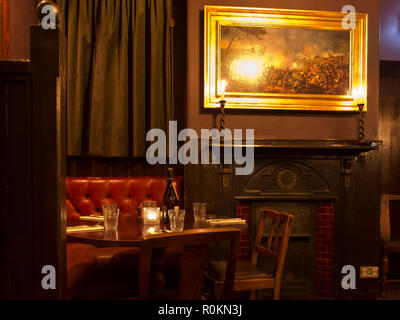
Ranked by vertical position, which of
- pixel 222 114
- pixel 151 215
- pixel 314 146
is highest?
pixel 222 114

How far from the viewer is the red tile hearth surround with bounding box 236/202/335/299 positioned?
306cm

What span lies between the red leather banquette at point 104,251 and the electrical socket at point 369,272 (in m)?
1.89

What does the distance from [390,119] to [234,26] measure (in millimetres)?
2258

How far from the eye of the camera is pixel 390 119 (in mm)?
3838

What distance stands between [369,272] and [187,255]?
8.63ft

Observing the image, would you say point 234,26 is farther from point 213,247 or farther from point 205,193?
point 213,247

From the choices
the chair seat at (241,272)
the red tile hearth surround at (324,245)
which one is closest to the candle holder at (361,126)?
the red tile hearth surround at (324,245)

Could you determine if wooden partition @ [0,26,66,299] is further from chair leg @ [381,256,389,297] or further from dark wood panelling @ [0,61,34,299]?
chair leg @ [381,256,389,297]

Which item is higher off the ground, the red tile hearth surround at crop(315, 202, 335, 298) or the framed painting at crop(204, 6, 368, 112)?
the framed painting at crop(204, 6, 368, 112)

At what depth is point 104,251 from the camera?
2.59 m

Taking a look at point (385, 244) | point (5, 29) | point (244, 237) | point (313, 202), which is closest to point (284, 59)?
point (313, 202)

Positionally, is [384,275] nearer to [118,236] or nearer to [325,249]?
[325,249]

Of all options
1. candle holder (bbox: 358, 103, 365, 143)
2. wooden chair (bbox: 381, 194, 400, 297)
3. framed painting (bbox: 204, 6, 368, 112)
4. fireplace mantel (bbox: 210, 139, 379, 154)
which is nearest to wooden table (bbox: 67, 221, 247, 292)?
fireplace mantel (bbox: 210, 139, 379, 154)

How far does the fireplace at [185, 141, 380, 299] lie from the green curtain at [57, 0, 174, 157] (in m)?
0.76
